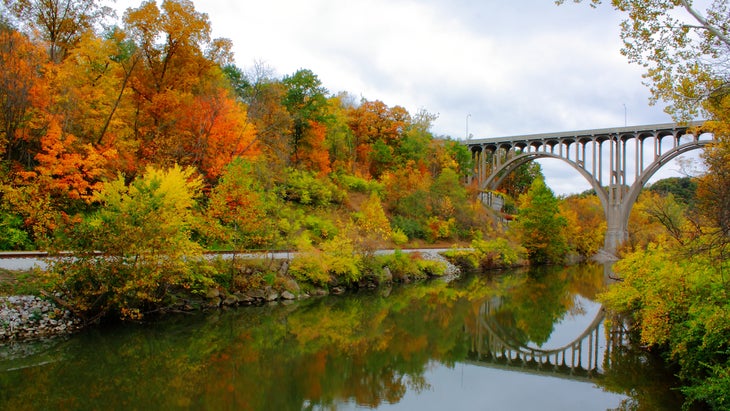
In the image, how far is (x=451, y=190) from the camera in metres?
42.2

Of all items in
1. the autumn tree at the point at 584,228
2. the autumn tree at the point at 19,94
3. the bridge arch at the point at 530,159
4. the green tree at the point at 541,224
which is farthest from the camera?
the bridge arch at the point at 530,159

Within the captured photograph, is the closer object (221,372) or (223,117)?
(221,372)

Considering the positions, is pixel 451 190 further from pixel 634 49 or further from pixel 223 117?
pixel 634 49

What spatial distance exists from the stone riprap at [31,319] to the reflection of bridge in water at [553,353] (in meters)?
10.5

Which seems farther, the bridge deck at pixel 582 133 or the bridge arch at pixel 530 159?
the bridge arch at pixel 530 159

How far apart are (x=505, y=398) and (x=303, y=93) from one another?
28.3 m

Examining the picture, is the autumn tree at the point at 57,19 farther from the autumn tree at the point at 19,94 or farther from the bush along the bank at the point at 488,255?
the bush along the bank at the point at 488,255

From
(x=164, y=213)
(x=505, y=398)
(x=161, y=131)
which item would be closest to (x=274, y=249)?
(x=164, y=213)

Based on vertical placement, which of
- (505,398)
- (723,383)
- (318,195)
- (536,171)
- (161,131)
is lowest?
(505,398)

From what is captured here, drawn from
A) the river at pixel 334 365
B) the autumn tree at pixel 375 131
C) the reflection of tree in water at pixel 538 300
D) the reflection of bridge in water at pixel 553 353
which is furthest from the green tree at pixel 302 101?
the reflection of bridge in water at pixel 553 353

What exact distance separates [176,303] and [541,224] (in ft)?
98.3

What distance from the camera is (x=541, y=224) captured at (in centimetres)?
3844

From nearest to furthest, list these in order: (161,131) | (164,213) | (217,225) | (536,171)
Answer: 1. (164,213)
2. (217,225)
3. (161,131)
4. (536,171)

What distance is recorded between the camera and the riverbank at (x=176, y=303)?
1189 centimetres
